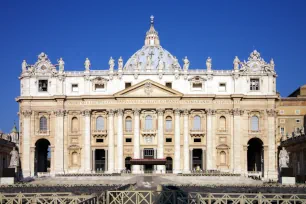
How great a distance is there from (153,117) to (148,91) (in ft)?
14.7

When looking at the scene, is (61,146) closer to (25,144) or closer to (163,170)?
(25,144)

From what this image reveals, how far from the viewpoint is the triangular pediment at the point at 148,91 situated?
9312cm

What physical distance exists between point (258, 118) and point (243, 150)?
19.8ft

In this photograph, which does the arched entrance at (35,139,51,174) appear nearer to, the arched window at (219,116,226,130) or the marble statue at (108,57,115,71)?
the marble statue at (108,57,115,71)

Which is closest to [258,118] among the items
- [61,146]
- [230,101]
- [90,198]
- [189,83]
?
[230,101]

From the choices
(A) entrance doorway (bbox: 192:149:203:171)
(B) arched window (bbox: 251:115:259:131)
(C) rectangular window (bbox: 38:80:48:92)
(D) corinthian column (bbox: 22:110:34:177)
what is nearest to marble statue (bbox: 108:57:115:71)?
(C) rectangular window (bbox: 38:80:48:92)

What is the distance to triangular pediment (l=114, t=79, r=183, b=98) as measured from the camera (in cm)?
9312

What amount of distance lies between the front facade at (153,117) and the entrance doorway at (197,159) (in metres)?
0.34

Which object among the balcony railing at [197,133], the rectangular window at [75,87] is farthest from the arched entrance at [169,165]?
the rectangular window at [75,87]

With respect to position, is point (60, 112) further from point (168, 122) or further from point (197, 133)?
point (197, 133)

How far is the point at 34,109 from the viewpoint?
313ft

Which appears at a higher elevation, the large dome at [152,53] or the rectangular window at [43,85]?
the large dome at [152,53]

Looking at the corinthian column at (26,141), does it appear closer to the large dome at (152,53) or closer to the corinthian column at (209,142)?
the corinthian column at (209,142)

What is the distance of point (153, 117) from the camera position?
9475 cm
